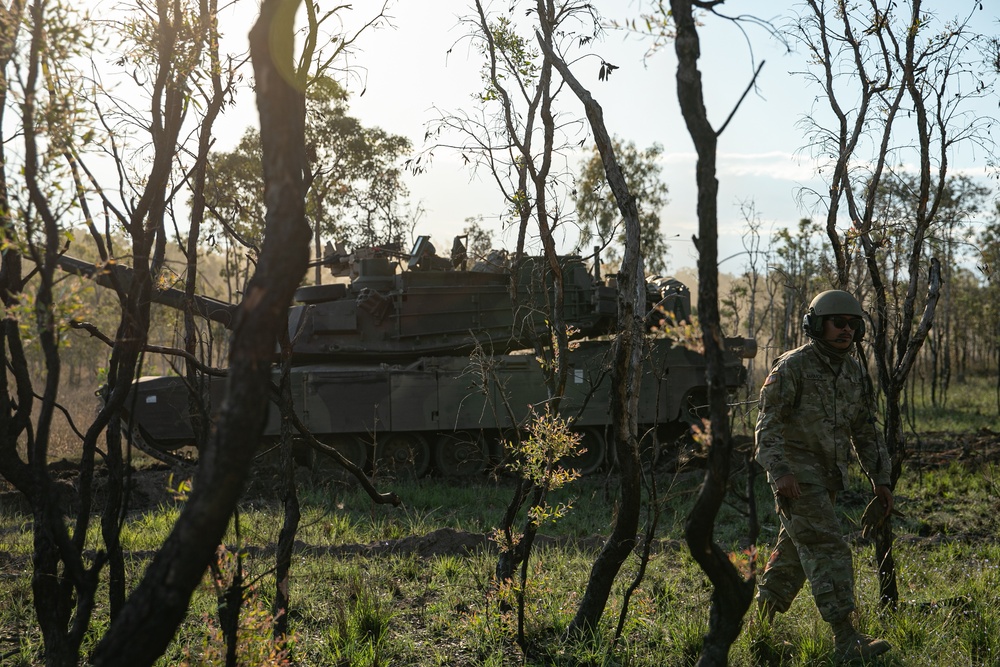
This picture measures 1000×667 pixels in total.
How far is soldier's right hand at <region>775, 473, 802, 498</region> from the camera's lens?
13.7 feet

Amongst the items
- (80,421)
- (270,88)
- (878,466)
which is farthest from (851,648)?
(80,421)

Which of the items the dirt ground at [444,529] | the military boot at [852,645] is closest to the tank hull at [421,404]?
the dirt ground at [444,529]

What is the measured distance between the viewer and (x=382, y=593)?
16.8 ft

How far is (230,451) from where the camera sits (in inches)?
75.6

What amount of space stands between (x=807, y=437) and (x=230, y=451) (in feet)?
10.6

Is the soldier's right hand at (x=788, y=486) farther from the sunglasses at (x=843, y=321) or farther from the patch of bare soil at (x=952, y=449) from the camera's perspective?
the patch of bare soil at (x=952, y=449)

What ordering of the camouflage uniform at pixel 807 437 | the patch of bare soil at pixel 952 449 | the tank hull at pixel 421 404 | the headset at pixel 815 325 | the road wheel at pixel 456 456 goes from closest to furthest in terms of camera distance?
the camouflage uniform at pixel 807 437 → the headset at pixel 815 325 → the patch of bare soil at pixel 952 449 → the tank hull at pixel 421 404 → the road wheel at pixel 456 456

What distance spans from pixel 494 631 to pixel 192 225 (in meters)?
2.35

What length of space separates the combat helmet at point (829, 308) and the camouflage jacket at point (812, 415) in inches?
4.4

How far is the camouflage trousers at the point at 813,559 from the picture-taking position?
13.1ft

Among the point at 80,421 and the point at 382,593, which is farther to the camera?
the point at 80,421

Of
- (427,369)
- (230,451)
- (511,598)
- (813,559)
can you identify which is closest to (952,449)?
(427,369)

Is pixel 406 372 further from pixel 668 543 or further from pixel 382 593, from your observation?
pixel 382 593

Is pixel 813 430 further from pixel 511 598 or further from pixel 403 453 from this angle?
pixel 403 453
